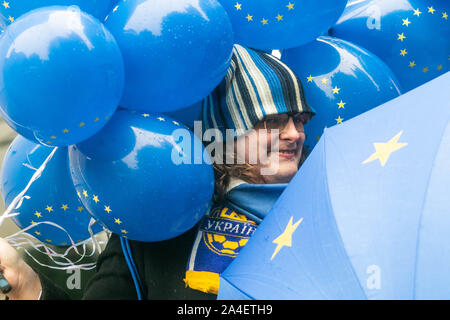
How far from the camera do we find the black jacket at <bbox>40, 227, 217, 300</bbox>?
6.75 feet

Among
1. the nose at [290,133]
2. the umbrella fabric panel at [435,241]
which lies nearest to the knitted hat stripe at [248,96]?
the nose at [290,133]

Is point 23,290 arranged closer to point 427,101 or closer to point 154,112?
point 154,112

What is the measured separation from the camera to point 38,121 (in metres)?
1.56

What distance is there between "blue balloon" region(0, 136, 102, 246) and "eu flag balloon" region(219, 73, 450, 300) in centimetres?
65

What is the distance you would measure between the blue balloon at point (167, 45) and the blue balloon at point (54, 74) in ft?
0.39

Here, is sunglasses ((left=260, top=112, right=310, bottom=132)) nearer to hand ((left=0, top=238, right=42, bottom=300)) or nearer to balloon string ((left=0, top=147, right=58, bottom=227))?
balloon string ((left=0, top=147, right=58, bottom=227))

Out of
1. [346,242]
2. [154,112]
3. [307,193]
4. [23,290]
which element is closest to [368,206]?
[346,242]

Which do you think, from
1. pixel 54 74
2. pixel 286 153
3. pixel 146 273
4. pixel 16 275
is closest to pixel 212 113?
pixel 286 153

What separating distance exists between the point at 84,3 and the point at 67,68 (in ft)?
0.94

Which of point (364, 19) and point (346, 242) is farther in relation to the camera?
point (364, 19)

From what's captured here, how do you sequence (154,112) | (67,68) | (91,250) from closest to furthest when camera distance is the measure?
(67,68), (154,112), (91,250)

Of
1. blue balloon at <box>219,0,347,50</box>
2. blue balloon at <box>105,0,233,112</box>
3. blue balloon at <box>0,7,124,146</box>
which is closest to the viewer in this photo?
blue balloon at <box>0,7,124,146</box>

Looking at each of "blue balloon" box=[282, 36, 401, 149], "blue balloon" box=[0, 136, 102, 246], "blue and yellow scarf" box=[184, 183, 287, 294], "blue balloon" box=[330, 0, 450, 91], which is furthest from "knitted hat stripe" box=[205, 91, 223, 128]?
"blue balloon" box=[330, 0, 450, 91]
